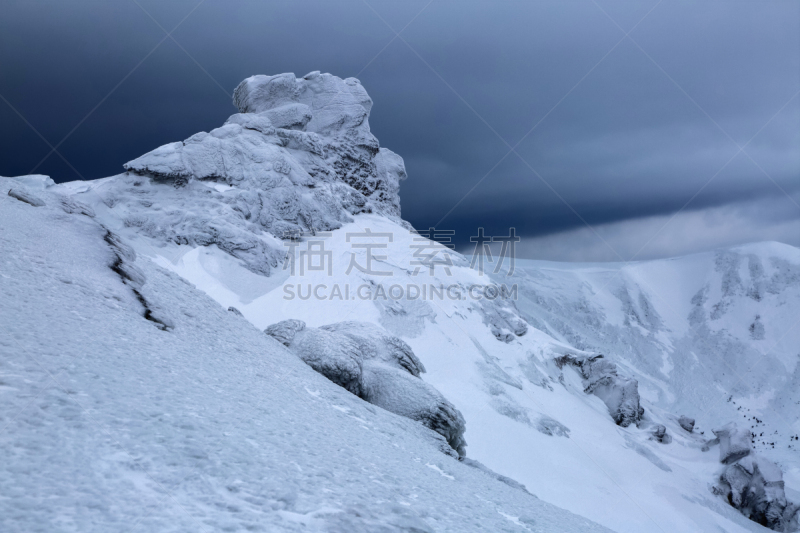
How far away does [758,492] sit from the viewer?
26.5 m

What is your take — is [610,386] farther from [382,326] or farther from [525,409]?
[382,326]

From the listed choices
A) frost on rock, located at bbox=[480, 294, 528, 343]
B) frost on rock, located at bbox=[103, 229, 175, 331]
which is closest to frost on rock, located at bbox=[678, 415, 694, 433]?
frost on rock, located at bbox=[480, 294, 528, 343]

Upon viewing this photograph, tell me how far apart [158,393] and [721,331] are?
318 feet

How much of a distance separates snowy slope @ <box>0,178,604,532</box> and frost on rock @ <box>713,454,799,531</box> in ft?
78.3

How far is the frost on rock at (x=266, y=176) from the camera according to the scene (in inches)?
1325

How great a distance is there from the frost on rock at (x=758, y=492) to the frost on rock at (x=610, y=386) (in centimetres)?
581

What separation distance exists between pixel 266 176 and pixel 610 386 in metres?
31.4

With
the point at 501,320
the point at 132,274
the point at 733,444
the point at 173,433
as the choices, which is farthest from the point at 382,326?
the point at 733,444

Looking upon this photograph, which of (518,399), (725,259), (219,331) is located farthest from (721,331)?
(219,331)

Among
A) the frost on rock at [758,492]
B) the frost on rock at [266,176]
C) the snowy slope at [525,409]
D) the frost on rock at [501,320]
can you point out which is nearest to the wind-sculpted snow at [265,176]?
the frost on rock at [266,176]

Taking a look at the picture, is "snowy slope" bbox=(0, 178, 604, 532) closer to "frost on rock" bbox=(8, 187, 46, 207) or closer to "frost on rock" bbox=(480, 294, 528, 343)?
"frost on rock" bbox=(8, 187, 46, 207)

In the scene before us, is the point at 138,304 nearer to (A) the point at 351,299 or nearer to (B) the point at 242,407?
(B) the point at 242,407

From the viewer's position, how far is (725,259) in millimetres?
94250

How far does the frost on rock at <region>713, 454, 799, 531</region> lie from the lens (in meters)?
26.0
